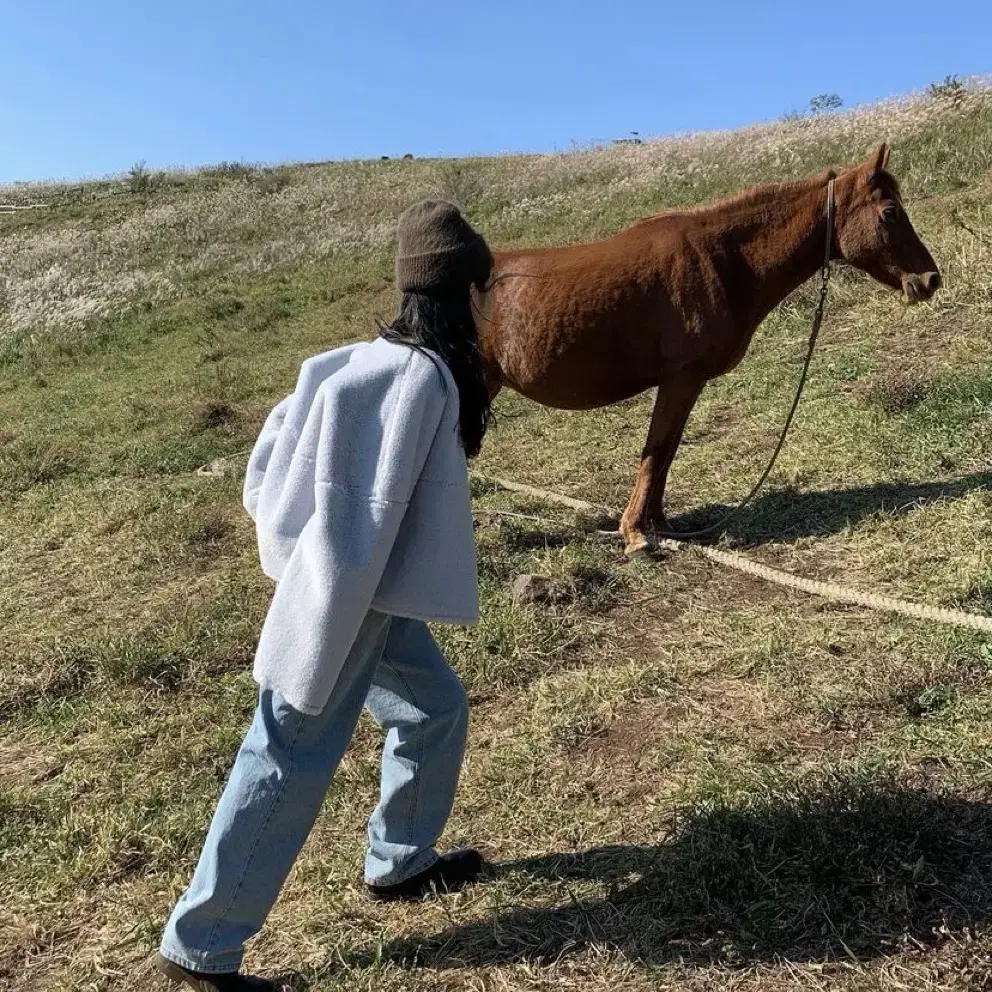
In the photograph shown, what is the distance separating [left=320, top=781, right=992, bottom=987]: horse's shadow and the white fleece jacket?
102 cm

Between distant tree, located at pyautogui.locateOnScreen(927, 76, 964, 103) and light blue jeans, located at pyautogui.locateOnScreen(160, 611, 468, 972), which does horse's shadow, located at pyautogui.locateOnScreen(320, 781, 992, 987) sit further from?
distant tree, located at pyautogui.locateOnScreen(927, 76, 964, 103)

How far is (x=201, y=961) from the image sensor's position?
2320 millimetres

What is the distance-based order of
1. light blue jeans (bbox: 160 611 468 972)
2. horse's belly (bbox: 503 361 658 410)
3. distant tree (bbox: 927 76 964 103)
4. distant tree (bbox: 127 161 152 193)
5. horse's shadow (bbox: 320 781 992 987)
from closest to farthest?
1. light blue jeans (bbox: 160 611 468 972)
2. horse's shadow (bbox: 320 781 992 987)
3. horse's belly (bbox: 503 361 658 410)
4. distant tree (bbox: 927 76 964 103)
5. distant tree (bbox: 127 161 152 193)

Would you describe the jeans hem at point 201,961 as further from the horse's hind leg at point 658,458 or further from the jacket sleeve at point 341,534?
the horse's hind leg at point 658,458

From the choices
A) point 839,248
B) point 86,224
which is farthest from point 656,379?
point 86,224

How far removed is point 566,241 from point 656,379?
10.9m

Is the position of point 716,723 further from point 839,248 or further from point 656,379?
point 839,248

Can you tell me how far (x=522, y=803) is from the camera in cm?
328

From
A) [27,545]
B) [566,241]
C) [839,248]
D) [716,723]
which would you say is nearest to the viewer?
[716,723]

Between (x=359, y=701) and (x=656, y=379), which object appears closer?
(x=359, y=701)

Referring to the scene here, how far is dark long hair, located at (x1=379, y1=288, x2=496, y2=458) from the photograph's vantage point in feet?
7.79

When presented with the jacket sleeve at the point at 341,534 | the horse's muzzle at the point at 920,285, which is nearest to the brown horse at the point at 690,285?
the horse's muzzle at the point at 920,285

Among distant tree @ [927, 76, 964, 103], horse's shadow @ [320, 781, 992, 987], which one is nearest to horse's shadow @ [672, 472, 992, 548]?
horse's shadow @ [320, 781, 992, 987]

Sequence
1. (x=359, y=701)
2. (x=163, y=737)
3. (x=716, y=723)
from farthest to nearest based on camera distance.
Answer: (x=163, y=737), (x=716, y=723), (x=359, y=701)
